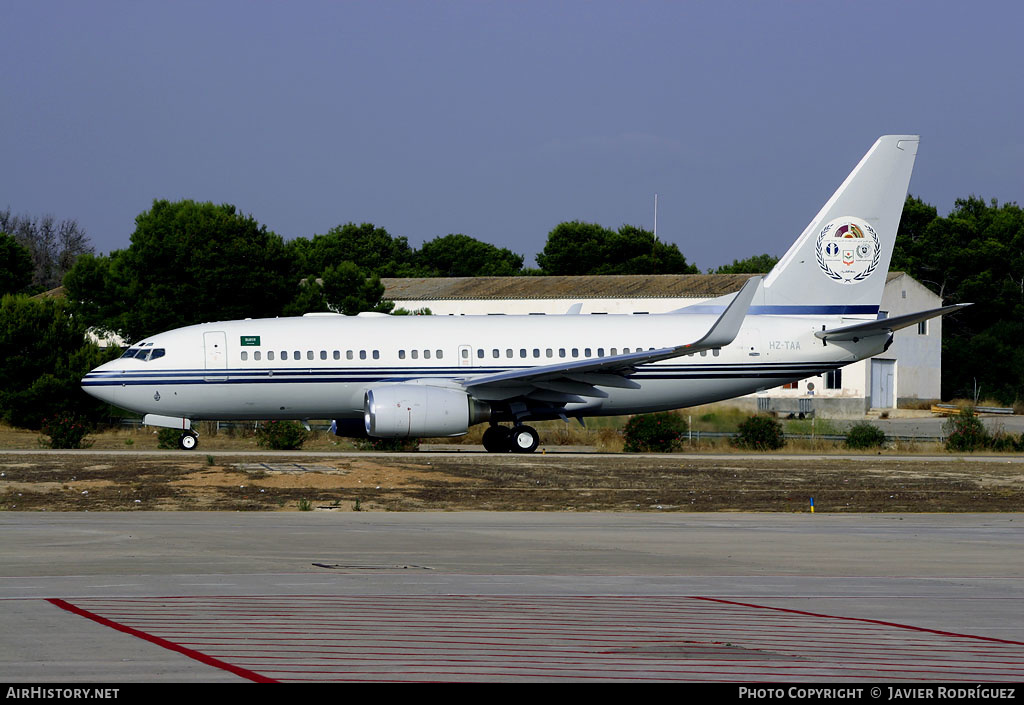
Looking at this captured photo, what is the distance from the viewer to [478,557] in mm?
15578

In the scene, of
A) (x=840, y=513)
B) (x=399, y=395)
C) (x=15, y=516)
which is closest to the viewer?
(x=15, y=516)

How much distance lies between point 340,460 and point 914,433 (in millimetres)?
30253

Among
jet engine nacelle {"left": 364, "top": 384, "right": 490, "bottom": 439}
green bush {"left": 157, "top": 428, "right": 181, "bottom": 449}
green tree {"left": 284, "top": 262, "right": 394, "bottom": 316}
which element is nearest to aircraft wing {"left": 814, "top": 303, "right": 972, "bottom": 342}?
jet engine nacelle {"left": 364, "top": 384, "right": 490, "bottom": 439}

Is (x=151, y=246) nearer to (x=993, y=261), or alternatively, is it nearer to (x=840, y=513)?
(x=840, y=513)

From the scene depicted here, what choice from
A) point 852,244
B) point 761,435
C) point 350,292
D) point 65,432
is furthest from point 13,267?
point 852,244

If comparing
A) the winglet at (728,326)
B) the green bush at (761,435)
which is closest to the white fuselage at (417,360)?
the winglet at (728,326)

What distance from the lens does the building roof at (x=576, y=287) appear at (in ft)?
240

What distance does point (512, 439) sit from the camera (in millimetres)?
34469

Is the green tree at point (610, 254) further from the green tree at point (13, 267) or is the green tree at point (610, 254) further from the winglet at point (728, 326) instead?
the winglet at point (728, 326)

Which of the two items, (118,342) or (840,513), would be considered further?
(118,342)

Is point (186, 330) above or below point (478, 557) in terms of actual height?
above

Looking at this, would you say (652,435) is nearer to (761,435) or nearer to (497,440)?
(761,435)

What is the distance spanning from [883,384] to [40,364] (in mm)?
43907
